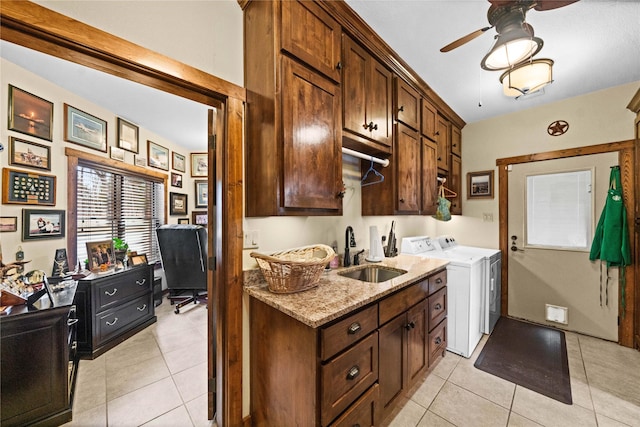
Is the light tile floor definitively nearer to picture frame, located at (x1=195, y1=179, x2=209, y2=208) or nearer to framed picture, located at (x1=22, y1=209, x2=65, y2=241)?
framed picture, located at (x1=22, y1=209, x2=65, y2=241)

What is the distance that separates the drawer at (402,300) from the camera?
1.46 meters

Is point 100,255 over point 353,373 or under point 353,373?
over

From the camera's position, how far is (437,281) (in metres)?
2.09

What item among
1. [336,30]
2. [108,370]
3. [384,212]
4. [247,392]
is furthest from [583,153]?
[108,370]

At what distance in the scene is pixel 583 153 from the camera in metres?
2.70

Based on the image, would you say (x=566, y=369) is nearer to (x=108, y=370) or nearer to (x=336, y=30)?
(x=336, y=30)

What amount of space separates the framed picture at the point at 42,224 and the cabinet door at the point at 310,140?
2.47 meters

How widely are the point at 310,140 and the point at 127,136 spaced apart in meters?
3.00

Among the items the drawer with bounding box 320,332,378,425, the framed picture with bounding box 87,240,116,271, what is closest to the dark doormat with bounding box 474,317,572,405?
the drawer with bounding box 320,332,378,425

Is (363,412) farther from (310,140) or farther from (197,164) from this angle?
(197,164)

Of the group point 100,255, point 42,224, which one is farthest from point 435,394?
point 42,224

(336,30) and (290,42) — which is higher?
(336,30)

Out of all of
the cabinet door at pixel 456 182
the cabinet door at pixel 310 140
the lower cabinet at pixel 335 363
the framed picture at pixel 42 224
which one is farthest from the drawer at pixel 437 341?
the framed picture at pixel 42 224

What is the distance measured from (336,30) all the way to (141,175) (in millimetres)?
3261
